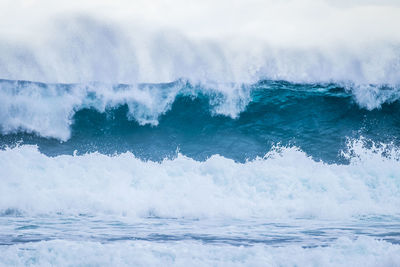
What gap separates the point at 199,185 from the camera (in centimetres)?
931

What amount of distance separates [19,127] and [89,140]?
6.90 ft

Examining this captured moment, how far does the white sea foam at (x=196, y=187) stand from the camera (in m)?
8.30

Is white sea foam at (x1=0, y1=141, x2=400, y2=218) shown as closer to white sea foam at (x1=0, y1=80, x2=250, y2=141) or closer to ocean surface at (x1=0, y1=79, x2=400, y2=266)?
ocean surface at (x1=0, y1=79, x2=400, y2=266)

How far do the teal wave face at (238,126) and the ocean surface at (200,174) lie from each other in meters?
0.04

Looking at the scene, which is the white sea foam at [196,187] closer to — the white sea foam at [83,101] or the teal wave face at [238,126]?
the teal wave face at [238,126]

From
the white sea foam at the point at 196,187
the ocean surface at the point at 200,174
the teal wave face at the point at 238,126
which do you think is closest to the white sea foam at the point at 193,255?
the ocean surface at the point at 200,174

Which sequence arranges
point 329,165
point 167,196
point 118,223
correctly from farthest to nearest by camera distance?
1. point 329,165
2. point 167,196
3. point 118,223

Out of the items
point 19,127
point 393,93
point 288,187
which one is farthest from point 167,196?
Result: point 393,93

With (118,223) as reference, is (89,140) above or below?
above

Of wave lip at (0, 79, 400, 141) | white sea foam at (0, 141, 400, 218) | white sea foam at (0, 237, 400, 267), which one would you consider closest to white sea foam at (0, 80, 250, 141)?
wave lip at (0, 79, 400, 141)

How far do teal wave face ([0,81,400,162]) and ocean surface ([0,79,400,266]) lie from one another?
4 cm

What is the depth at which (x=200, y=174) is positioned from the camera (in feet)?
32.0

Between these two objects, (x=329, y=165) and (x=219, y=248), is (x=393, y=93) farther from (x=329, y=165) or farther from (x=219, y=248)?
(x=219, y=248)

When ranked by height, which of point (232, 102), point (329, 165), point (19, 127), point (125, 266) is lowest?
point (125, 266)
